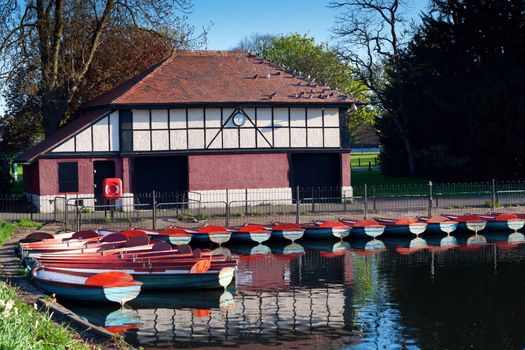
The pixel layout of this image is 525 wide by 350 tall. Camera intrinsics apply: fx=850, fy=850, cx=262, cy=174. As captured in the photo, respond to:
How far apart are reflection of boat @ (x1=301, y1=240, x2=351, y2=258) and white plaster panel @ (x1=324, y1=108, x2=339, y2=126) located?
36.9ft

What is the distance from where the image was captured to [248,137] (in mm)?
43625

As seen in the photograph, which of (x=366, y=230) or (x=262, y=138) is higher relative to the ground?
(x=262, y=138)

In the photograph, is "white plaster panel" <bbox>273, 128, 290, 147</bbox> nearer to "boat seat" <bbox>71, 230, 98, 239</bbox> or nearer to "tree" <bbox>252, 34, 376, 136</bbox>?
"boat seat" <bbox>71, 230, 98, 239</bbox>

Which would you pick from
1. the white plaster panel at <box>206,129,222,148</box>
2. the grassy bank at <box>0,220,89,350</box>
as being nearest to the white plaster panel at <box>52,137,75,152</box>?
the white plaster panel at <box>206,129,222,148</box>

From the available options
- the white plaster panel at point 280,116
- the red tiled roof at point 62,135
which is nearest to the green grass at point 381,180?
the white plaster panel at point 280,116

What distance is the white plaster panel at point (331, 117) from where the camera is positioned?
44656 millimetres

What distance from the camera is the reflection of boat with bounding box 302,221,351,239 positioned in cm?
3481

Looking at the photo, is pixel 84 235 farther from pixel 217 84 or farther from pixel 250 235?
pixel 217 84

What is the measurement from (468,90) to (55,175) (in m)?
26.9

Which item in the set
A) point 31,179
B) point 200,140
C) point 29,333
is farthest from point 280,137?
point 29,333

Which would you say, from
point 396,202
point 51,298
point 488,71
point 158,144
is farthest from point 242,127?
point 51,298

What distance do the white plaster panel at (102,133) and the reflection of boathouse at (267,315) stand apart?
54.2ft

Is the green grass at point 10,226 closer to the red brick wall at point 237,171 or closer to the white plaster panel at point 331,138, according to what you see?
the red brick wall at point 237,171

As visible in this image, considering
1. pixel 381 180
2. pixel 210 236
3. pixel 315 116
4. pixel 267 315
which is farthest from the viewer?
pixel 381 180
